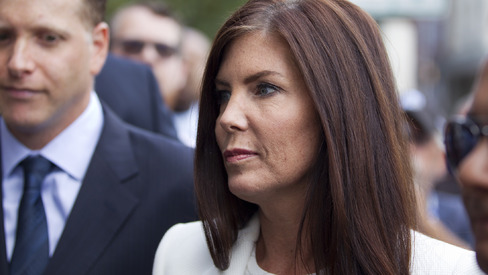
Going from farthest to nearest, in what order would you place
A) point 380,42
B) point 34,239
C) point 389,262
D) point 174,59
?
1. point 174,59
2. point 34,239
3. point 380,42
4. point 389,262

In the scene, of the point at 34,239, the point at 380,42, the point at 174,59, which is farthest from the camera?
the point at 174,59

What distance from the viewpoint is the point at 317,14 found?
8.52 feet

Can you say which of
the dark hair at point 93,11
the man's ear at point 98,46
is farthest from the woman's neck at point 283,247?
the dark hair at point 93,11

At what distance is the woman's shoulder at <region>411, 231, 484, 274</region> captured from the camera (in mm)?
2492

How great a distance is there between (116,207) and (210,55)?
0.86m

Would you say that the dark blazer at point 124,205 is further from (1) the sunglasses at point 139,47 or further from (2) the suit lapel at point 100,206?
(1) the sunglasses at point 139,47

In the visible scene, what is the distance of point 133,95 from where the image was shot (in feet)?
14.2

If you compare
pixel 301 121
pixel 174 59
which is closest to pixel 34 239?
pixel 301 121

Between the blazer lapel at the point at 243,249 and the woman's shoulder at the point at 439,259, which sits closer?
the woman's shoulder at the point at 439,259

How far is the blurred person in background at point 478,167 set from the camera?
65.8 inches

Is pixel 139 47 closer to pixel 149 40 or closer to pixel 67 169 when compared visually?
pixel 149 40

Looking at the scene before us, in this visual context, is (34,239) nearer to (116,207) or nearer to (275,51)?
(116,207)

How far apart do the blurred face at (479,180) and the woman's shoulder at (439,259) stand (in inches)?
29.4

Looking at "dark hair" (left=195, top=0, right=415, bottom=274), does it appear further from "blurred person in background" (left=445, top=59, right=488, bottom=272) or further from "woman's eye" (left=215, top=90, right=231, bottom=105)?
"blurred person in background" (left=445, top=59, right=488, bottom=272)
